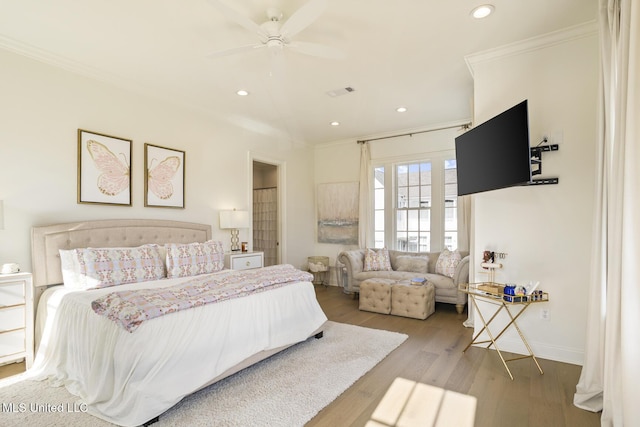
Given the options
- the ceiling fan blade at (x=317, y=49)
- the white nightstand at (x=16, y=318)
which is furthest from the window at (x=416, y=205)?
the white nightstand at (x=16, y=318)

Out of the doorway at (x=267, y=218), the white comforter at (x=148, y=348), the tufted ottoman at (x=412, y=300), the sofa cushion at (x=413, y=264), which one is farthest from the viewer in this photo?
the doorway at (x=267, y=218)

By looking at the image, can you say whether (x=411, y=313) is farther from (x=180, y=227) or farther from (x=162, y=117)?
(x=162, y=117)

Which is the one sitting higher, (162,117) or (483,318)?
(162,117)

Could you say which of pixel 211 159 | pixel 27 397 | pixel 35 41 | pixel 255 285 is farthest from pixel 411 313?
pixel 35 41

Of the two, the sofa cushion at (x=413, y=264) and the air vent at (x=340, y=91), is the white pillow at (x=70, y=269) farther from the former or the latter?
the sofa cushion at (x=413, y=264)

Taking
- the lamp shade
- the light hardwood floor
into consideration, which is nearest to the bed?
the light hardwood floor

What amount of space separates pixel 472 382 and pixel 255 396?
171cm

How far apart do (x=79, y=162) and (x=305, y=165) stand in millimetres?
4030

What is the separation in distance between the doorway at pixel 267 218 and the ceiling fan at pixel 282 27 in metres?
3.98

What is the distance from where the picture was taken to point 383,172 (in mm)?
6270

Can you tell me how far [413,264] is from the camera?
5375 mm

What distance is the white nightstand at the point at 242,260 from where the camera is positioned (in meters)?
4.62

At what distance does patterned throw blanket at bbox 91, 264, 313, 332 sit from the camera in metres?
2.14

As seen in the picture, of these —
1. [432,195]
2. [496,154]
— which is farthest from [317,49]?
[432,195]
